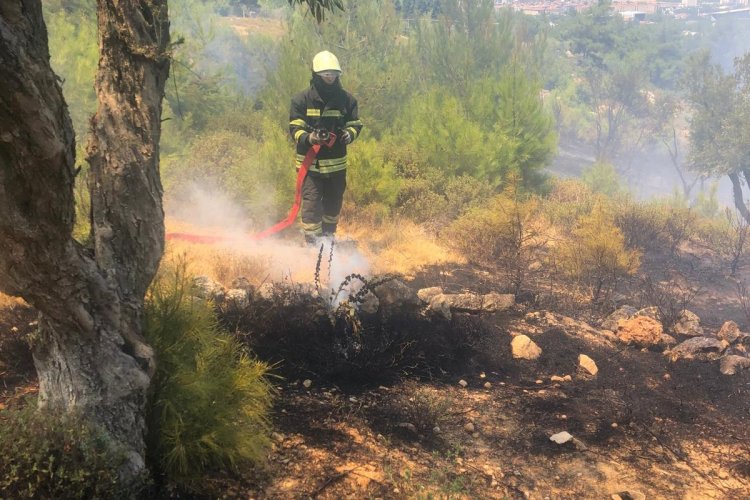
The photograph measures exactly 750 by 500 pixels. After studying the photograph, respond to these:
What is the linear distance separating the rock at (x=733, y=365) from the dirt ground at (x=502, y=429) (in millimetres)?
66

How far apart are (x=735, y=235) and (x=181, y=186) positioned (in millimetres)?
12011

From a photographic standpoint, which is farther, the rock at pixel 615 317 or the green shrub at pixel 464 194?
the green shrub at pixel 464 194

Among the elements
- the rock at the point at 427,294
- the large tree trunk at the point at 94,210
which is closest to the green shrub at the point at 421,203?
the rock at the point at 427,294

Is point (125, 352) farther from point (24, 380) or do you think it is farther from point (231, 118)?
point (231, 118)

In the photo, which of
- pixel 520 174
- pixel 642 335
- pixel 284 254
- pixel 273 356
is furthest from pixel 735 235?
pixel 273 356

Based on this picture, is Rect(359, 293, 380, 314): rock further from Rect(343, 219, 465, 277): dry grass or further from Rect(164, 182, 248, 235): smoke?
Rect(164, 182, 248, 235): smoke

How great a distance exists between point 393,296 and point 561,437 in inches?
93.3

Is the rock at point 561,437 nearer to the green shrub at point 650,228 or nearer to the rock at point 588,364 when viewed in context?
the rock at point 588,364

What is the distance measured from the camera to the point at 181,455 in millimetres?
2439

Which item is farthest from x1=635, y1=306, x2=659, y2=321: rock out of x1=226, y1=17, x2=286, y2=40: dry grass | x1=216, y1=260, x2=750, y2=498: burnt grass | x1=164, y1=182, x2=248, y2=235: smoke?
x1=226, y1=17, x2=286, y2=40: dry grass

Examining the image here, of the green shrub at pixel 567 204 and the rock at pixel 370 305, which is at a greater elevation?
the rock at pixel 370 305

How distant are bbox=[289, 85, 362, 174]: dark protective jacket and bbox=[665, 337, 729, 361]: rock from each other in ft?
→ 14.0

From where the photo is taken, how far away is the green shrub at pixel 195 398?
8.30 feet

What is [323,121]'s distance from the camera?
6145 millimetres
